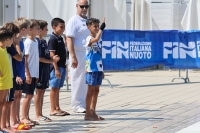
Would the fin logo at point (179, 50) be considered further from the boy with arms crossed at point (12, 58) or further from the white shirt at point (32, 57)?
the boy with arms crossed at point (12, 58)

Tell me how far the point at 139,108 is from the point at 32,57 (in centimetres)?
295

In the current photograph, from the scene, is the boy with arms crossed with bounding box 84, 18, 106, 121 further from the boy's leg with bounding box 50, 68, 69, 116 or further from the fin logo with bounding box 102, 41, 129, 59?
the fin logo with bounding box 102, 41, 129, 59

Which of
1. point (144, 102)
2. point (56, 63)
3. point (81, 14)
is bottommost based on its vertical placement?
point (144, 102)

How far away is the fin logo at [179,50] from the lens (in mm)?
17375

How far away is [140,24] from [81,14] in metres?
10.2

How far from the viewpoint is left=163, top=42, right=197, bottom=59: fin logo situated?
57.0 feet

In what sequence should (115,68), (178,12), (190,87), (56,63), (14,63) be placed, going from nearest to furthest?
(14,63)
(56,63)
(190,87)
(115,68)
(178,12)

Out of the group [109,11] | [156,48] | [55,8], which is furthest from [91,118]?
[109,11]

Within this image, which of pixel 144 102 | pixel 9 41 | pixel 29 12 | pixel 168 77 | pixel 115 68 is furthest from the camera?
pixel 29 12

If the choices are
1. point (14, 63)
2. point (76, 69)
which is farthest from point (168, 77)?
point (14, 63)

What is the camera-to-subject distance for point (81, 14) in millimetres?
11180

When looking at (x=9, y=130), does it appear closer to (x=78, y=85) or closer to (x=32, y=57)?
(x=32, y=57)

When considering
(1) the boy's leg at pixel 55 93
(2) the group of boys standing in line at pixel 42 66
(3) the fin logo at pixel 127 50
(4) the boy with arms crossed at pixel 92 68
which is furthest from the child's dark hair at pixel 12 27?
(3) the fin logo at pixel 127 50

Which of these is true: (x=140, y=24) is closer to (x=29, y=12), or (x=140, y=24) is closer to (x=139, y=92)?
(x=29, y=12)
